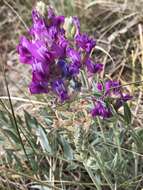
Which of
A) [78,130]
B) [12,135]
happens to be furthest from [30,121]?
[78,130]

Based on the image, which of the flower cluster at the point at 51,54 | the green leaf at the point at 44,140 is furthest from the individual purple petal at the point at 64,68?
the green leaf at the point at 44,140

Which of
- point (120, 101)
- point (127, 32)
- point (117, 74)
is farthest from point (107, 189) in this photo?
point (127, 32)

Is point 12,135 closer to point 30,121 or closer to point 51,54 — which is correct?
point 30,121

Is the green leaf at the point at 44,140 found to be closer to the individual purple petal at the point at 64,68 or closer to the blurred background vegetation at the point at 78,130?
the blurred background vegetation at the point at 78,130

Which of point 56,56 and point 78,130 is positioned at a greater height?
point 56,56

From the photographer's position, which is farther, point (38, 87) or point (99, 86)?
point (99, 86)

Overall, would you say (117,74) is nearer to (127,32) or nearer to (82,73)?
(127,32)

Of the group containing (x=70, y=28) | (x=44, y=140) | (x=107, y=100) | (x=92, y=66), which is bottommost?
(x=44, y=140)
